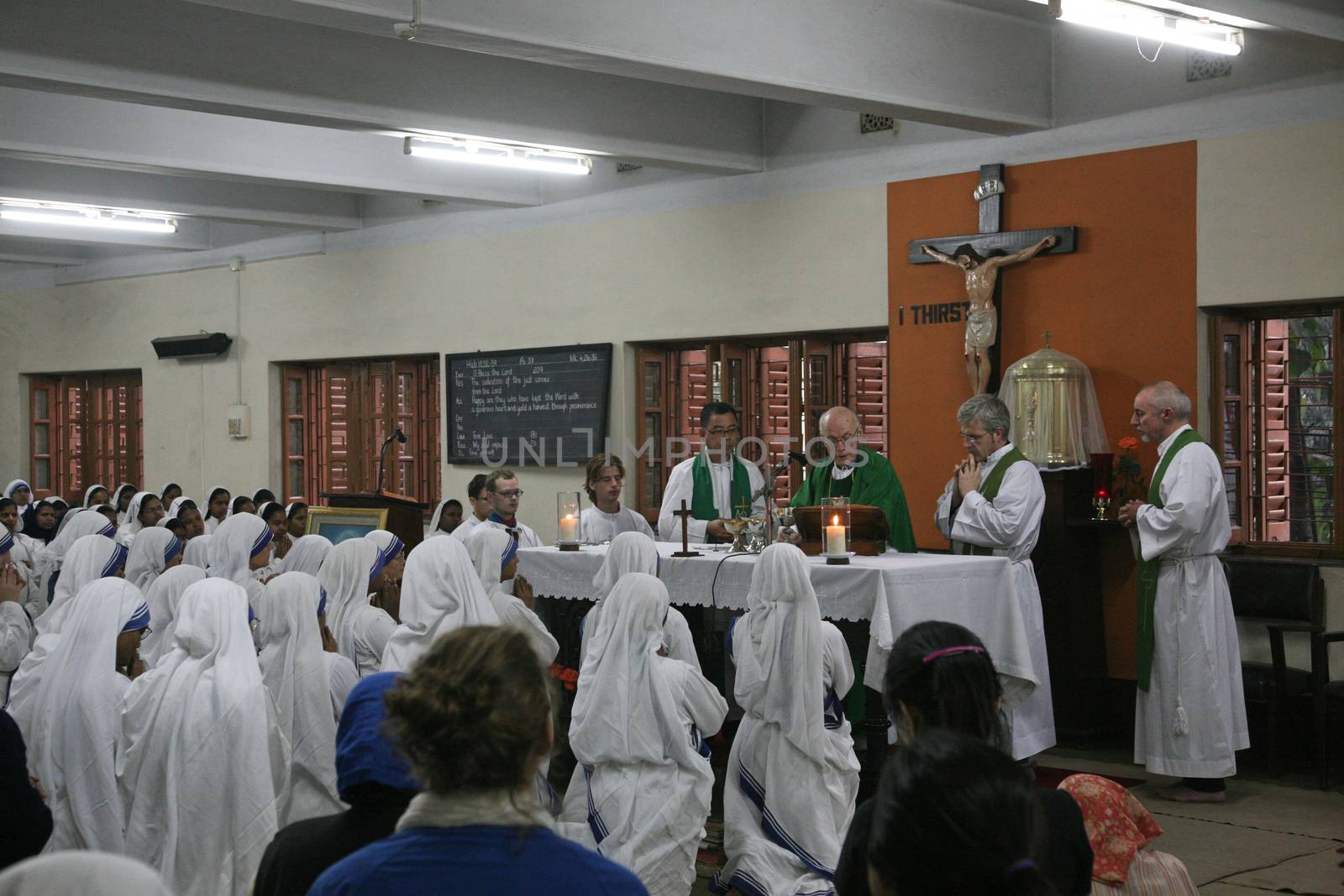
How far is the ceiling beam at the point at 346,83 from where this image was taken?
302 inches

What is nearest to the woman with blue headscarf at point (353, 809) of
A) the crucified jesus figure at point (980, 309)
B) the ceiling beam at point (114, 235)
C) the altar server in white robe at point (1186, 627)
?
the altar server in white robe at point (1186, 627)

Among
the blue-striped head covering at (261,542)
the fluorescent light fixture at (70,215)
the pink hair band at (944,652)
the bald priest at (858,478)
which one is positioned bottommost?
the blue-striped head covering at (261,542)

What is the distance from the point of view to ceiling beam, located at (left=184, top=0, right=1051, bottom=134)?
6789 millimetres

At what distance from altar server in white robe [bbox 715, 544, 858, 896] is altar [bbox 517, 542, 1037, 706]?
675mm

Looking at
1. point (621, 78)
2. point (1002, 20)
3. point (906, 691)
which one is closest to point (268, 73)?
point (621, 78)

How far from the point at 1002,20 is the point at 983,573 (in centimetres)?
397

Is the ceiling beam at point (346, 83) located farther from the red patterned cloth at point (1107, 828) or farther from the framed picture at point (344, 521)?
the red patterned cloth at point (1107, 828)

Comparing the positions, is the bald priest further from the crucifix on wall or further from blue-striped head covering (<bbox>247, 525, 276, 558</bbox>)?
blue-striped head covering (<bbox>247, 525, 276, 558</bbox>)

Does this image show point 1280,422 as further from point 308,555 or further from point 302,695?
point 302,695

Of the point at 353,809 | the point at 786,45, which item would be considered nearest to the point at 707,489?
the point at 786,45

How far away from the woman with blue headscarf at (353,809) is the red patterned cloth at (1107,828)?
148 cm

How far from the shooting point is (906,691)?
9.50 feet

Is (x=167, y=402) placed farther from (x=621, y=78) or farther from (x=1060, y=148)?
(x=1060, y=148)

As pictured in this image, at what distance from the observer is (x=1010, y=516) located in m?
7.59
